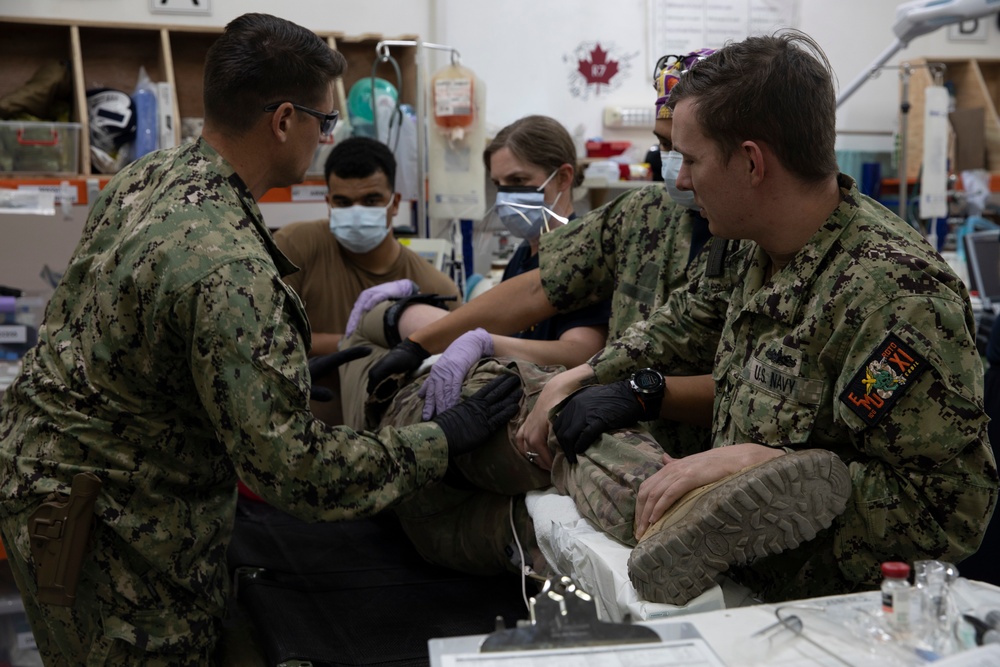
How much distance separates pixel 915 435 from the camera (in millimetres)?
1226

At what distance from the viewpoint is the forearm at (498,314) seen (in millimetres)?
2379

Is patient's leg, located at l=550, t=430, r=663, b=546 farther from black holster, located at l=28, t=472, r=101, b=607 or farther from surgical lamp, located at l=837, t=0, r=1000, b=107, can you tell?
surgical lamp, located at l=837, t=0, r=1000, b=107

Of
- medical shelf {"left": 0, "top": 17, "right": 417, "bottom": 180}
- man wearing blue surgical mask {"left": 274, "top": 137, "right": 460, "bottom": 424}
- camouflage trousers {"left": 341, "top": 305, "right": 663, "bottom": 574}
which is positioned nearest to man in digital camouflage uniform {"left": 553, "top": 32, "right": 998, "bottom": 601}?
camouflage trousers {"left": 341, "top": 305, "right": 663, "bottom": 574}

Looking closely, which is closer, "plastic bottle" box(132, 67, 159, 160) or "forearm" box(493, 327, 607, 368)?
"forearm" box(493, 327, 607, 368)

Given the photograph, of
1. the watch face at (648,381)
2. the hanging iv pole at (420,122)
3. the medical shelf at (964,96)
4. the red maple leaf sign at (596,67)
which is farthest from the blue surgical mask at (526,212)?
the medical shelf at (964,96)

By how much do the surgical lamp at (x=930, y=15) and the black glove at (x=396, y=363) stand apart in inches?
91.1

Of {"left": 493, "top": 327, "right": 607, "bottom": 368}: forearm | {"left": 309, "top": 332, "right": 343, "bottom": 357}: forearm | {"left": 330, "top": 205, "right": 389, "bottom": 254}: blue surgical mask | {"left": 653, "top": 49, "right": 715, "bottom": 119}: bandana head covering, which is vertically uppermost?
{"left": 653, "top": 49, "right": 715, "bottom": 119}: bandana head covering

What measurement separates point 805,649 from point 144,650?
1179mm

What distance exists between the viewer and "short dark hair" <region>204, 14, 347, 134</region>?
1.65 m

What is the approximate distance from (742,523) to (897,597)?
0.93 feet

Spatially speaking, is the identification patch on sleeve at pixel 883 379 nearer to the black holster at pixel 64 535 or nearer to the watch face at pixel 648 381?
the watch face at pixel 648 381

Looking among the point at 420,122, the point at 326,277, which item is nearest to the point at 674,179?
the point at 326,277

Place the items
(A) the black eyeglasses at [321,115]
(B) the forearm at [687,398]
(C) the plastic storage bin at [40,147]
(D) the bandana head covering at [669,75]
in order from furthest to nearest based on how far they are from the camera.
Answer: (C) the plastic storage bin at [40,147], (D) the bandana head covering at [669,75], (B) the forearm at [687,398], (A) the black eyeglasses at [321,115]

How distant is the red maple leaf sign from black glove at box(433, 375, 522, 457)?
375 cm
